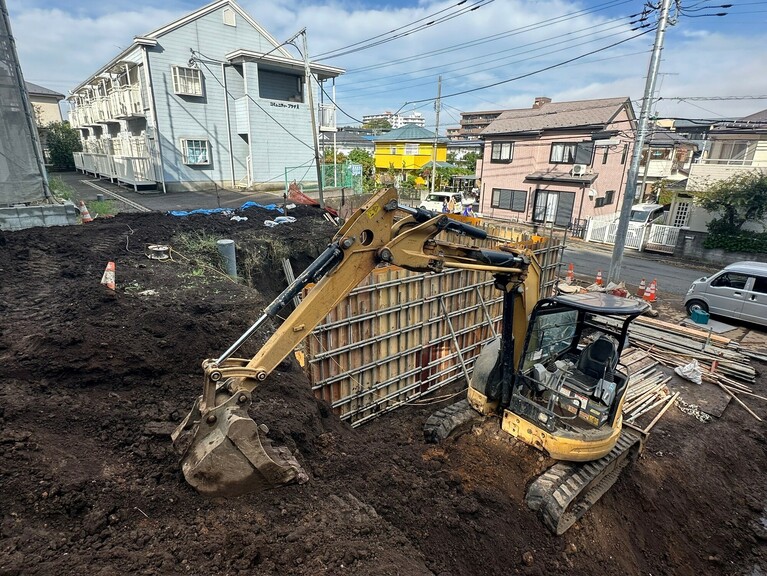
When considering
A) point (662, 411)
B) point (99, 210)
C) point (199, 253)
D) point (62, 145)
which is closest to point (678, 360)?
point (662, 411)

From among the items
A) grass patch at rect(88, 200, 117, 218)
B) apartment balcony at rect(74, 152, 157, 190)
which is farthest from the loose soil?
apartment balcony at rect(74, 152, 157, 190)

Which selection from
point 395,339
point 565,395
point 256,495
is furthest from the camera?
point 395,339

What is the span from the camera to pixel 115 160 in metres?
23.1

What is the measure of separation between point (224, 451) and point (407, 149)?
1608 inches

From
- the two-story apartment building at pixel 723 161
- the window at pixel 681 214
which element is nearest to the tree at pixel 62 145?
the window at pixel 681 214

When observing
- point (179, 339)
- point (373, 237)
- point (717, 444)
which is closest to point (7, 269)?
point (179, 339)

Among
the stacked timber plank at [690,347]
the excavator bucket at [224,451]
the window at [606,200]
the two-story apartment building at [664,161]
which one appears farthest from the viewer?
the two-story apartment building at [664,161]

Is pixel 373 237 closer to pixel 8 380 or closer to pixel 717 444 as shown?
pixel 8 380

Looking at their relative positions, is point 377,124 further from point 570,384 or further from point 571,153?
point 570,384

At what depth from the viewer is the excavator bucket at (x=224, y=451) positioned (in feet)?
10.7

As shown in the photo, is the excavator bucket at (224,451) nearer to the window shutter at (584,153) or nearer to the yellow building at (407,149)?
the window shutter at (584,153)

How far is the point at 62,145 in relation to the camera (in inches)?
1305

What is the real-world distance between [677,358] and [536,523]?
703cm

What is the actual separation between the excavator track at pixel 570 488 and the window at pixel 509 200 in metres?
23.0
